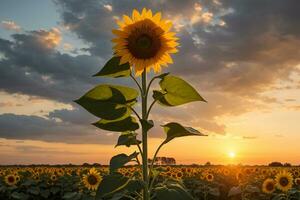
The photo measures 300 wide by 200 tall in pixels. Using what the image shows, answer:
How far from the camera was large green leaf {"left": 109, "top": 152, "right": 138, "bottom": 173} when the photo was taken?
3.06 meters

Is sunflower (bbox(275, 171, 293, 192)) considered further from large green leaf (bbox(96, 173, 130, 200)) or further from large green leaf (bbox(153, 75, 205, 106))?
large green leaf (bbox(96, 173, 130, 200))

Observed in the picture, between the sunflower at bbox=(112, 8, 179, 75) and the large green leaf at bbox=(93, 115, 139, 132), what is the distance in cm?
43

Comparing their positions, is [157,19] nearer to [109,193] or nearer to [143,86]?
[143,86]

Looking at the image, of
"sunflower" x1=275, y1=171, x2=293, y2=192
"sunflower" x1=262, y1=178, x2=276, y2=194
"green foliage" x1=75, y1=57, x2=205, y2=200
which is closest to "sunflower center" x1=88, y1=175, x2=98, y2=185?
"sunflower" x1=262, y1=178, x2=276, y2=194

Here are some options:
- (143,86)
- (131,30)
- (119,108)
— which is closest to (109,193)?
(119,108)

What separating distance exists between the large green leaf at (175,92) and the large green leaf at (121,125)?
0.85 feet

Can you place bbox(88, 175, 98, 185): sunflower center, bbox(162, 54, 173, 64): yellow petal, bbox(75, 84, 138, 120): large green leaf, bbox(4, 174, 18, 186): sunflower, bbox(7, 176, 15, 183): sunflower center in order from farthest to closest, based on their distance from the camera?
bbox(7, 176, 15, 183): sunflower center → bbox(4, 174, 18, 186): sunflower → bbox(88, 175, 98, 185): sunflower center → bbox(162, 54, 173, 64): yellow petal → bbox(75, 84, 138, 120): large green leaf

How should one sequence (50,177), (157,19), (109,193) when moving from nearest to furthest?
1. (109,193)
2. (157,19)
3. (50,177)

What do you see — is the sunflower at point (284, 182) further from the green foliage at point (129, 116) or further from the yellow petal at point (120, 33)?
the yellow petal at point (120, 33)

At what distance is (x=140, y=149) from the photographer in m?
3.29

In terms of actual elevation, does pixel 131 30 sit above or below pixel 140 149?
above

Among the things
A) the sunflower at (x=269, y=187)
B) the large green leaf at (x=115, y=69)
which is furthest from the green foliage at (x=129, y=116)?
the sunflower at (x=269, y=187)

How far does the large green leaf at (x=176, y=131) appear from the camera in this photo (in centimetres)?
314

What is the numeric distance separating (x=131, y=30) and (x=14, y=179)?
13.7 m
